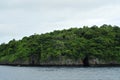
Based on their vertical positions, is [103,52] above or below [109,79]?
above

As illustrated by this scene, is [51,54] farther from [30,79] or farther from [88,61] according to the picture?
[30,79]

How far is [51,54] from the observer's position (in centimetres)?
19362

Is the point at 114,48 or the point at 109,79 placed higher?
the point at 114,48

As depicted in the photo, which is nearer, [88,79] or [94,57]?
[88,79]

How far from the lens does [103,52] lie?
194m

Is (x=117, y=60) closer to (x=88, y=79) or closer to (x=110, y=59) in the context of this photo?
(x=110, y=59)

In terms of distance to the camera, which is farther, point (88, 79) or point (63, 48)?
point (63, 48)

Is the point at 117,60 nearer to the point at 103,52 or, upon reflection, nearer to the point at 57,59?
the point at 103,52

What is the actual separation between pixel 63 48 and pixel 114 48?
25.6m

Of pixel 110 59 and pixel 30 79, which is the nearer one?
pixel 30 79

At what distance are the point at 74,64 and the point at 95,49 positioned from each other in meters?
14.1

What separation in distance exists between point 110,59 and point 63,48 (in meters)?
24.4

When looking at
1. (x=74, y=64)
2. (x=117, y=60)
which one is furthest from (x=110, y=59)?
(x=74, y=64)

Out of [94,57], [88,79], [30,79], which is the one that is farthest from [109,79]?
[94,57]
